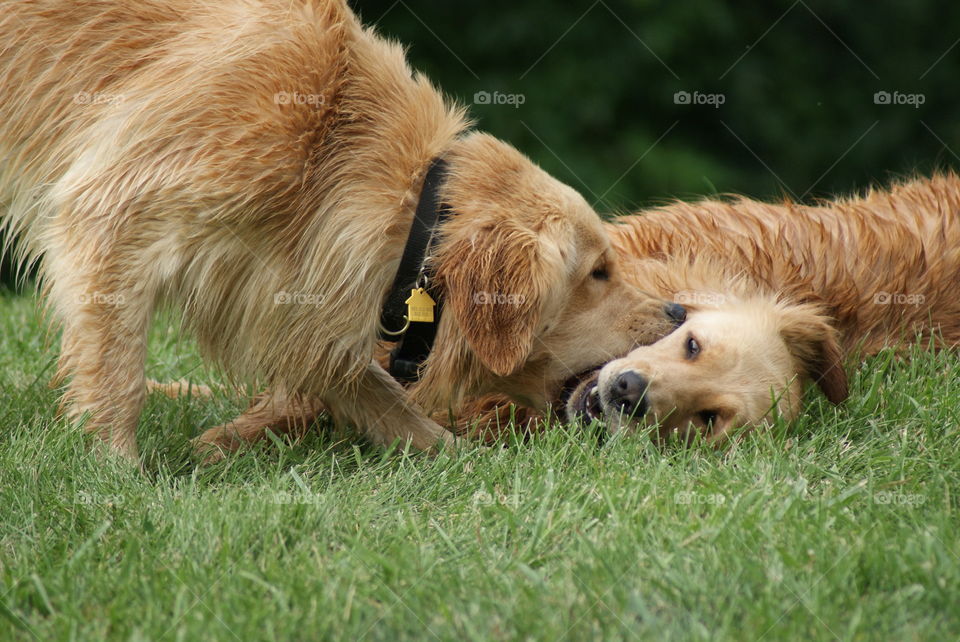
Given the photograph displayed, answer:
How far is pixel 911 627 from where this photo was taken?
80.3 inches

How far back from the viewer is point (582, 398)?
3369 mm

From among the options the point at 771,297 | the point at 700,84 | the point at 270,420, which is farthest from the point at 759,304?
the point at 700,84

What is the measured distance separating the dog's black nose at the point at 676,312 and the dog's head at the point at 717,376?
0.03m

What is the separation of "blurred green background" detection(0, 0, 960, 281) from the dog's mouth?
402 cm

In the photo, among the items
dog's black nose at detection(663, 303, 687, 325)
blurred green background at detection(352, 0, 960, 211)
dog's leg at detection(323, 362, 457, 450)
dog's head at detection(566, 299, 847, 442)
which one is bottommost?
dog's leg at detection(323, 362, 457, 450)

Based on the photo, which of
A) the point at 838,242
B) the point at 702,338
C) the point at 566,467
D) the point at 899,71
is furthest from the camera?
the point at 899,71

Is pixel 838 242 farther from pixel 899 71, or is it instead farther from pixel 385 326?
pixel 899 71

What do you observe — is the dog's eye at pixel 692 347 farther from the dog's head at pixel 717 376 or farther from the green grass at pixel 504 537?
the green grass at pixel 504 537

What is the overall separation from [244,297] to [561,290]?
0.97m

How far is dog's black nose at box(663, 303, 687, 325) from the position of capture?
3584 millimetres

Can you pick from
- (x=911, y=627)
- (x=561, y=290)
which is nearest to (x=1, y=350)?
(x=561, y=290)

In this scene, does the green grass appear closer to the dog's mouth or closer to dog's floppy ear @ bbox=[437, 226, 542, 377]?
the dog's mouth

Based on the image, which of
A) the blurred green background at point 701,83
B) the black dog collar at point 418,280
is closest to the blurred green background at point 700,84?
the blurred green background at point 701,83

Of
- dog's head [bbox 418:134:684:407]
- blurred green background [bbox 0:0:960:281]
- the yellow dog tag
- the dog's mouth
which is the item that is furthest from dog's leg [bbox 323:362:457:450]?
blurred green background [bbox 0:0:960:281]
